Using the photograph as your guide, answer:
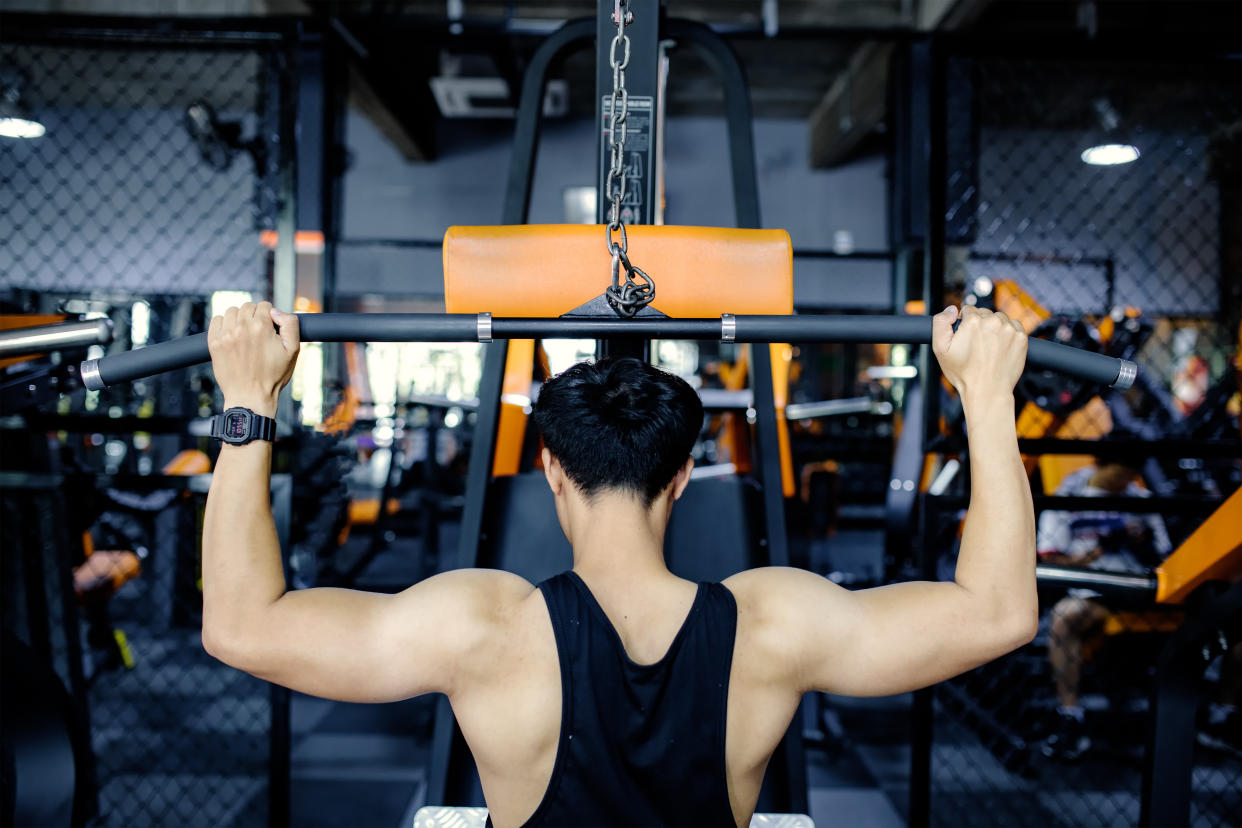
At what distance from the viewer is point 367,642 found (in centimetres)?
100

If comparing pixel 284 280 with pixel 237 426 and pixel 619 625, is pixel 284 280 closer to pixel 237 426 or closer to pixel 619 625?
pixel 237 426

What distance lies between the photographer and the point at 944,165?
2.14 m

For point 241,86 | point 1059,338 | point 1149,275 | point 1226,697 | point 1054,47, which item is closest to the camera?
point 1054,47

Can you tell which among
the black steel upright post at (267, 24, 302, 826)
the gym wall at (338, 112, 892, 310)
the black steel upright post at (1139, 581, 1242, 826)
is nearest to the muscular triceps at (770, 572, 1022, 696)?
the black steel upright post at (1139, 581, 1242, 826)

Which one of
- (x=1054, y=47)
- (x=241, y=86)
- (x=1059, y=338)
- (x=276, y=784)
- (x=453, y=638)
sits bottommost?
(x=276, y=784)

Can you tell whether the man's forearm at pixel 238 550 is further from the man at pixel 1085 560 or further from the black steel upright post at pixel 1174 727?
the man at pixel 1085 560

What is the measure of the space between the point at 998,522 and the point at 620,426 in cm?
52

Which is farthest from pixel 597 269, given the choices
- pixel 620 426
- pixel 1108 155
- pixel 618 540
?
pixel 1108 155

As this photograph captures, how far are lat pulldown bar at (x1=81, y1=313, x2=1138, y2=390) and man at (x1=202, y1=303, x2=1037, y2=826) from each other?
5 centimetres

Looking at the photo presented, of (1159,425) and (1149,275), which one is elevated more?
(1149,275)

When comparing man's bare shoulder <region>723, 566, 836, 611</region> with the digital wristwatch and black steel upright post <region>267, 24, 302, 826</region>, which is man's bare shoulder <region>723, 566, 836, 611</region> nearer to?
the digital wristwatch

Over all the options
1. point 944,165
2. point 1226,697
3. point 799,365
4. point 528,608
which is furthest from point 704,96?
point 528,608

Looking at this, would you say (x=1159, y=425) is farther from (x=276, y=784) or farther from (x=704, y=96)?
(x=704, y=96)

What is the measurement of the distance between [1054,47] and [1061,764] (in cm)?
237
